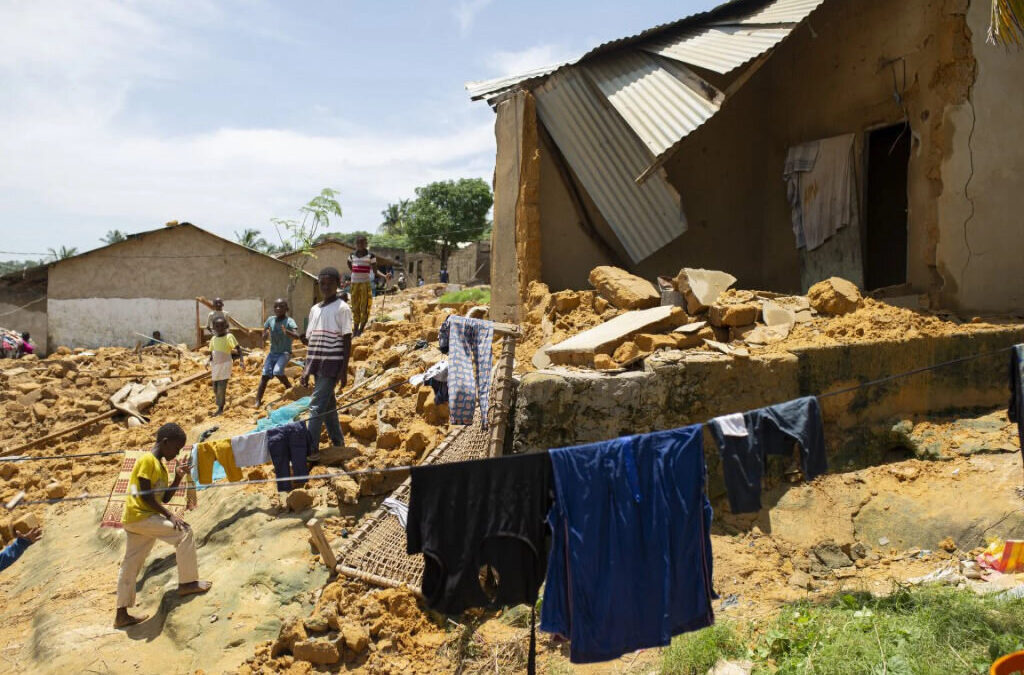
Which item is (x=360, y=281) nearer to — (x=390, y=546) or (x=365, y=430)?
(x=365, y=430)

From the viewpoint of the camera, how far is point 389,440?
689 centimetres

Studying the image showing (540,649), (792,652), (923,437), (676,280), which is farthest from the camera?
(676,280)

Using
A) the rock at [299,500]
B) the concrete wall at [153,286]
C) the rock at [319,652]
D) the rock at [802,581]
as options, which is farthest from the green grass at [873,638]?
the concrete wall at [153,286]

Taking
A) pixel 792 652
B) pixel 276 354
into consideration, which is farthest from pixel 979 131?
pixel 276 354

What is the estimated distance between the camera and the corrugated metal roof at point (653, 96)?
307 inches

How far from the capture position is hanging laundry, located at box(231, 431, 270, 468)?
6.05 metres

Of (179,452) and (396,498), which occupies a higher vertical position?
(179,452)

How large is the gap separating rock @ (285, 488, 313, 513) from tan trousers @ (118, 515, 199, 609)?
908mm

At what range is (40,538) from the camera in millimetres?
7969

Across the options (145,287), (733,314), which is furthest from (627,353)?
(145,287)

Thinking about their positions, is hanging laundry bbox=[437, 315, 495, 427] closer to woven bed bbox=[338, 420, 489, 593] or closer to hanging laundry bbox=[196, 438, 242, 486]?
woven bed bbox=[338, 420, 489, 593]

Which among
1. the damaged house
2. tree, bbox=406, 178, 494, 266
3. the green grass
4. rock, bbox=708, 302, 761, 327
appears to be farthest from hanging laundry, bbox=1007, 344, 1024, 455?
tree, bbox=406, 178, 494, 266

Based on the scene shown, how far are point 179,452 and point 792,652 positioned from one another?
4799 millimetres

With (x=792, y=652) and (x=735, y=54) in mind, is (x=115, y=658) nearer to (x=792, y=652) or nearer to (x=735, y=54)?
(x=792, y=652)
